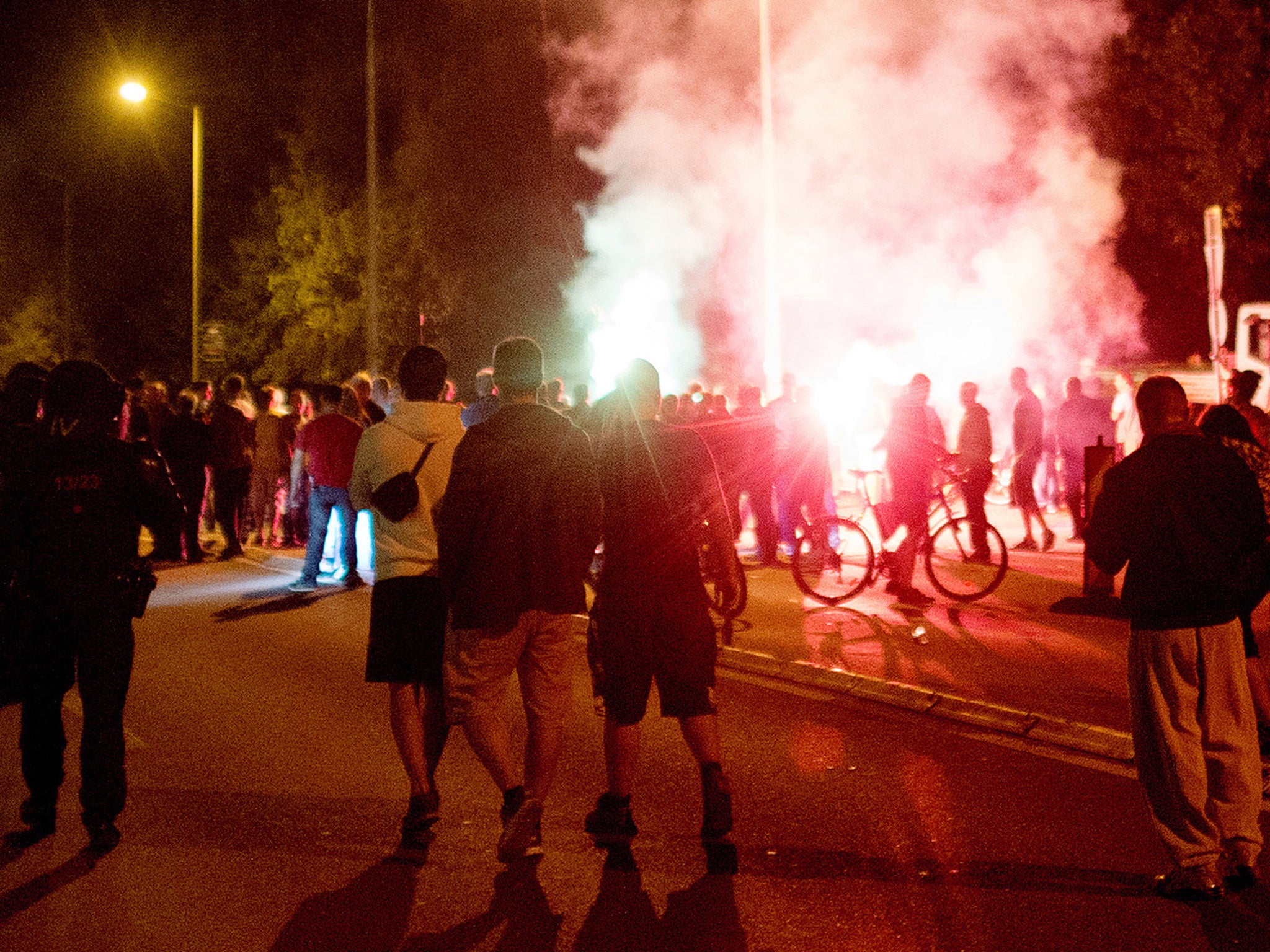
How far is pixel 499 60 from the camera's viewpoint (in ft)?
102

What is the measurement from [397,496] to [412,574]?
0.31 metres

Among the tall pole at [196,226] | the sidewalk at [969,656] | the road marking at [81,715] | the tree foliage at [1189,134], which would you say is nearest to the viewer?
the road marking at [81,715]

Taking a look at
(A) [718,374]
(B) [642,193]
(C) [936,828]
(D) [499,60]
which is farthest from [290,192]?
(C) [936,828]

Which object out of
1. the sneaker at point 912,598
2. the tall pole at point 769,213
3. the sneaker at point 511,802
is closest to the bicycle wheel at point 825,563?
the sneaker at point 912,598

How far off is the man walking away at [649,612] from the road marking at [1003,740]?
215 centimetres

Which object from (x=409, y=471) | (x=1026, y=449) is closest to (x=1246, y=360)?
(x=1026, y=449)

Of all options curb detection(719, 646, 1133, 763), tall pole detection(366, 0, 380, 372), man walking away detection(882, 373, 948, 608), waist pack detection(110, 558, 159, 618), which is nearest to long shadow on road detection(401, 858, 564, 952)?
waist pack detection(110, 558, 159, 618)

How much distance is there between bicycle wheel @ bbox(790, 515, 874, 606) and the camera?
10.8m

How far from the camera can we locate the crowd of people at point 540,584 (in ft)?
15.5

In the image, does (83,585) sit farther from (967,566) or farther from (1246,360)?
(1246,360)

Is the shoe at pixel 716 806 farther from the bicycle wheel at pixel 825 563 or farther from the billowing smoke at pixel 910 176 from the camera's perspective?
the billowing smoke at pixel 910 176

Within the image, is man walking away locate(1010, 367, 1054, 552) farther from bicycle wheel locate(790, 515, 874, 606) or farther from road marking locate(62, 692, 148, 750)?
road marking locate(62, 692, 148, 750)

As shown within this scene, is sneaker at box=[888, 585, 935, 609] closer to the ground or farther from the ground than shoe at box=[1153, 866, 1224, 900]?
farther from the ground

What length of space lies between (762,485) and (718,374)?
17302mm
